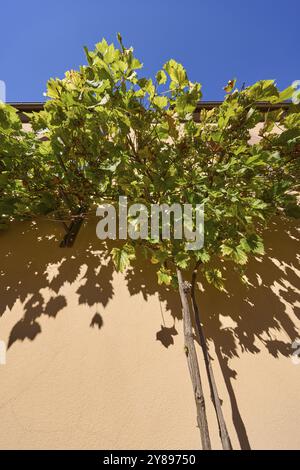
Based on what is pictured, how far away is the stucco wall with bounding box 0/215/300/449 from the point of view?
→ 2.22 m

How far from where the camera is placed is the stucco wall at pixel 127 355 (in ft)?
7.29

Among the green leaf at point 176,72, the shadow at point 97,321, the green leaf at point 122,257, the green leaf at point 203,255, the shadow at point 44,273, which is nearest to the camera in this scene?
the green leaf at point 176,72

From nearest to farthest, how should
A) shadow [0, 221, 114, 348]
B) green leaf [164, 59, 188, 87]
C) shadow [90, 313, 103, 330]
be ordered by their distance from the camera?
1. green leaf [164, 59, 188, 87]
2. shadow [90, 313, 103, 330]
3. shadow [0, 221, 114, 348]

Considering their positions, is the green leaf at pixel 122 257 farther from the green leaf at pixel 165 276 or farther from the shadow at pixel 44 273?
the shadow at pixel 44 273

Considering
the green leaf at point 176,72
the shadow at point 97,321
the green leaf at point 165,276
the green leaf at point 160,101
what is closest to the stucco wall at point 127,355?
the shadow at point 97,321

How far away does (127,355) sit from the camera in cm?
262

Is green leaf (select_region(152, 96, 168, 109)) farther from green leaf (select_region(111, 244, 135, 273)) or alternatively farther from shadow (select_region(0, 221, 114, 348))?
shadow (select_region(0, 221, 114, 348))

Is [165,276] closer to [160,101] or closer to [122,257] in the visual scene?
[122,257]

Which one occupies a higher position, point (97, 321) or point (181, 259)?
point (181, 259)

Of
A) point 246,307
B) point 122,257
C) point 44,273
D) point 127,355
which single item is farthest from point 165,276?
point 44,273

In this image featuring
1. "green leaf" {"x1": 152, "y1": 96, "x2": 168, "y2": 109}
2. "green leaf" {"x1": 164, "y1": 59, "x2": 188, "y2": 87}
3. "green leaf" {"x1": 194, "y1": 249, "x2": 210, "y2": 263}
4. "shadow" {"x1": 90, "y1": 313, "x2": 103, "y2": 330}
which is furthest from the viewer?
"shadow" {"x1": 90, "y1": 313, "x2": 103, "y2": 330}

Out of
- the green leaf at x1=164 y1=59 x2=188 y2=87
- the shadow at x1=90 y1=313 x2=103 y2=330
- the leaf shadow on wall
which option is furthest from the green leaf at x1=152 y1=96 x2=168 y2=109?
the shadow at x1=90 y1=313 x2=103 y2=330

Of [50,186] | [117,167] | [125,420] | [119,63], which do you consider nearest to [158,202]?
[117,167]

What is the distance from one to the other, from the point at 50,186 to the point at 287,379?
3.80 m
